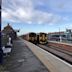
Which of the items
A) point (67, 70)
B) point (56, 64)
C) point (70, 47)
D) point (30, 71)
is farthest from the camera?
point (70, 47)

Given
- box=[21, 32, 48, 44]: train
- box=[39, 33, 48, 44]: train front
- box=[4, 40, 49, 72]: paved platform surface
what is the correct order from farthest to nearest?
box=[21, 32, 48, 44]: train
box=[39, 33, 48, 44]: train front
box=[4, 40, 49, 72]: paved platform surface

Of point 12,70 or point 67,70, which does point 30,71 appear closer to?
point 12,70

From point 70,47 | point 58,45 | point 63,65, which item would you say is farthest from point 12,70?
point 58,45

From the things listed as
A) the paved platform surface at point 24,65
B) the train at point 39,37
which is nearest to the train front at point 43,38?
the train at point 39,37

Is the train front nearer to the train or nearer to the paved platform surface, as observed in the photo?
the train

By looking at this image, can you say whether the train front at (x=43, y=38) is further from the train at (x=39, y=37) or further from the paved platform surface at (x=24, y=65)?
the paved platform surface at (x=24, y=65)

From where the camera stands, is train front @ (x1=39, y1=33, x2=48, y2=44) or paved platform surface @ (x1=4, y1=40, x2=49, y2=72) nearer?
paved platform surface @ (x1=4, y1=40, x2=49, y2=72)

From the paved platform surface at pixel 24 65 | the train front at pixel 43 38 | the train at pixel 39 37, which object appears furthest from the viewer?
the train at pixel 39 37

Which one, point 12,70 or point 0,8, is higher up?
point 0,8

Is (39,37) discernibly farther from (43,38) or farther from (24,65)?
(24,65)

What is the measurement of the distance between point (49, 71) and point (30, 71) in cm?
106

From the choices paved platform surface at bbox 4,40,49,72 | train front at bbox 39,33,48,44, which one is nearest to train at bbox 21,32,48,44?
train front at bbox 39,33,48,44

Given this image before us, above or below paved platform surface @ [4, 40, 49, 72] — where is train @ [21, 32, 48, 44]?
above

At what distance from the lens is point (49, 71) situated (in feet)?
35.5
